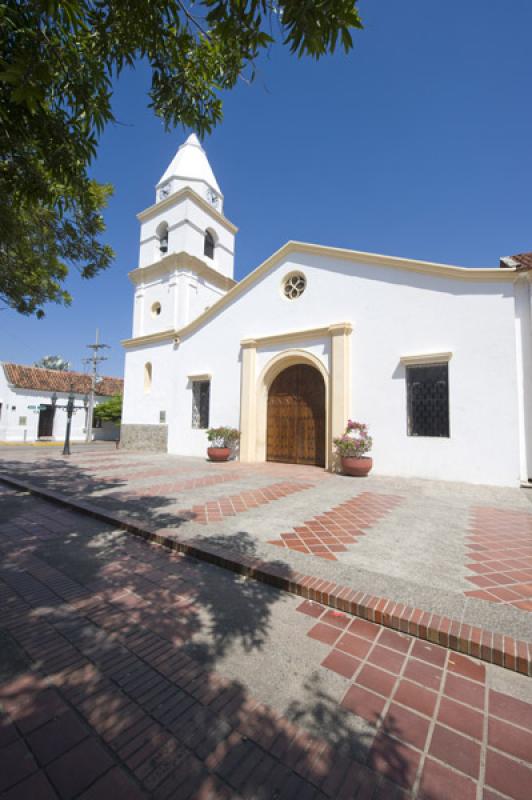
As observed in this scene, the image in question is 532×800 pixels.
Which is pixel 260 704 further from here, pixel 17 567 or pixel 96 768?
pixel 17 567

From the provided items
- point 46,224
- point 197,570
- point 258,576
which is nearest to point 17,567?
point 197,570

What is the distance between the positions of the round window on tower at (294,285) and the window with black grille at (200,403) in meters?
4.72

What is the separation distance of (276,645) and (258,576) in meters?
0.91

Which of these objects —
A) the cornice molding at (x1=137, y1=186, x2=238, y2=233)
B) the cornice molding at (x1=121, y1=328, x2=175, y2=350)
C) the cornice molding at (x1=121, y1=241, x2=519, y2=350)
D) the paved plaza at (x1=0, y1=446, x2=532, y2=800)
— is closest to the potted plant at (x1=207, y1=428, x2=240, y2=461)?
the cornice molding at (x1=121, y1=241, x2=519, y2=350)

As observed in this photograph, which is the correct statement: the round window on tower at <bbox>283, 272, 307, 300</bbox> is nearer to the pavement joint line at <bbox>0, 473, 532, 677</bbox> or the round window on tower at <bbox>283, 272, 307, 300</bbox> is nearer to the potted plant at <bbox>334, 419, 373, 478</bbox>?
the potted plant at <bbox>334, 419, 373, 478</bbox>

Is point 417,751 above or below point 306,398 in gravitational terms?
below

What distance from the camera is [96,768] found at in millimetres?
1430

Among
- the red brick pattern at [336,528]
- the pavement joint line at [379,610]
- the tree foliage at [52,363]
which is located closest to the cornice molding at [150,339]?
the red brick pattern at [336,528]

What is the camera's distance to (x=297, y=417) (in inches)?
448

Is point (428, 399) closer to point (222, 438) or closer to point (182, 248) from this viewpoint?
point (222, 438)

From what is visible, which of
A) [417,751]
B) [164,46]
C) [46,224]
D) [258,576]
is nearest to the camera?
[417,751]

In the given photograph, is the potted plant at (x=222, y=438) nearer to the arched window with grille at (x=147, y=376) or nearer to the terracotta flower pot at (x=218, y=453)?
the terracotta flower pot at (x=218, y=453)

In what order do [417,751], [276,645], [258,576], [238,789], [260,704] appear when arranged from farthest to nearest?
[258,576], [276,645], [260,704], [417,751], [238,789]

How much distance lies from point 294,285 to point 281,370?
2945 millimetres
